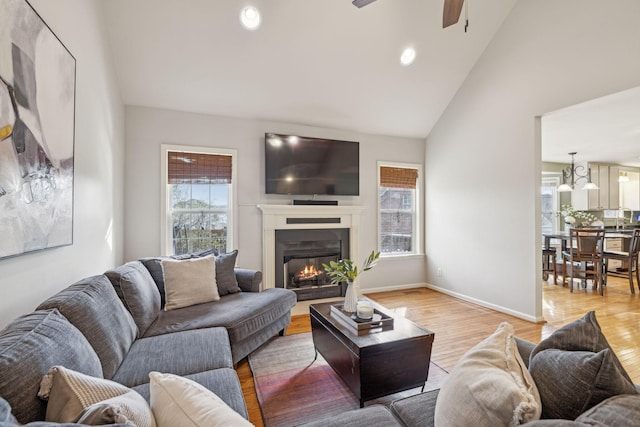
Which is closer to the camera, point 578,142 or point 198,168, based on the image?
point 198,168

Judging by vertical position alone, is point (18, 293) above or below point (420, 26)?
below

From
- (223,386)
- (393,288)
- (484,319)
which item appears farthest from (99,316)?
(393,288)

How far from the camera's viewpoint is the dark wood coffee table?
6.11ft

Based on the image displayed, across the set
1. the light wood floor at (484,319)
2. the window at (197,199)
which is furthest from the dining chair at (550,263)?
the window at (197,199)

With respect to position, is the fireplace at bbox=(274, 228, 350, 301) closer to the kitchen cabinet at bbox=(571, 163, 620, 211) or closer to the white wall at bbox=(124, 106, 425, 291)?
the white wall at bbox=(124, 106, 425, 291)

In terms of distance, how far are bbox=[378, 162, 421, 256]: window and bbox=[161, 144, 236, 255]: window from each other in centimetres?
239

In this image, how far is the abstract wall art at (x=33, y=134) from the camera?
1.27m

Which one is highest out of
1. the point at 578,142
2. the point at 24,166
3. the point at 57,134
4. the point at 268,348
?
the point at 578,142

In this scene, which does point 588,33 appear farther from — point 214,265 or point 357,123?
point 214,265

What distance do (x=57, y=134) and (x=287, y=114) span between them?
112 inches

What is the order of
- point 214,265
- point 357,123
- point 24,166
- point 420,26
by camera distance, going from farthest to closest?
point 357,123 → point 420,26 → point 214,265 → point 24,166

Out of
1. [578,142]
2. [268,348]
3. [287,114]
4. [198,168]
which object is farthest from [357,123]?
[578,142]

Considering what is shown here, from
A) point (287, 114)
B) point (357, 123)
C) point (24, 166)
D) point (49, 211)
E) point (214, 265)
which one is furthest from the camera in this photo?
point (357, 123)

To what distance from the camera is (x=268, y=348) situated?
286cm
